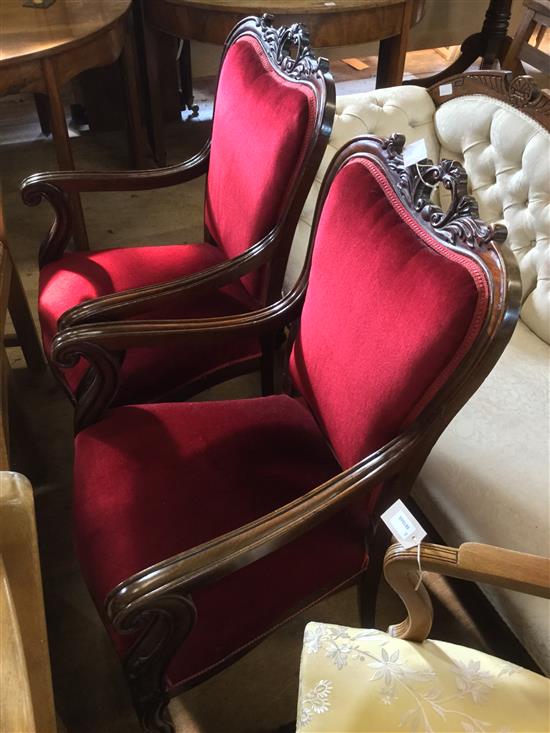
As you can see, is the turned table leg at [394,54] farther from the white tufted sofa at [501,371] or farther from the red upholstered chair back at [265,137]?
the red upholstered chair back at [265,137]

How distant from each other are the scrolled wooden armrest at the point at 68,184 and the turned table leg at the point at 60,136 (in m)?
0.34

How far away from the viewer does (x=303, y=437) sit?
953 mm

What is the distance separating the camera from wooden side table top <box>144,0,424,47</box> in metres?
1.80

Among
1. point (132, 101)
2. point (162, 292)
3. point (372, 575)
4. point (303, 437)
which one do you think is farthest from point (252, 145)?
point (132, 101)

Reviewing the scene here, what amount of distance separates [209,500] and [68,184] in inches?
30.1

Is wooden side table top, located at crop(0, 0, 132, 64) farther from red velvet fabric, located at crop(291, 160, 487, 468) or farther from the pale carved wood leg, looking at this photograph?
the pale carved wood leg

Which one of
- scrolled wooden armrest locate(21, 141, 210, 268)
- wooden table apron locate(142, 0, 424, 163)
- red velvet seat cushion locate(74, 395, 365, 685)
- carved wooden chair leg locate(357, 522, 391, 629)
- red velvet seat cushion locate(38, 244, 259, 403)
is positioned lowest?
carved wooden chair leg locate(357, 522, 391, 629)

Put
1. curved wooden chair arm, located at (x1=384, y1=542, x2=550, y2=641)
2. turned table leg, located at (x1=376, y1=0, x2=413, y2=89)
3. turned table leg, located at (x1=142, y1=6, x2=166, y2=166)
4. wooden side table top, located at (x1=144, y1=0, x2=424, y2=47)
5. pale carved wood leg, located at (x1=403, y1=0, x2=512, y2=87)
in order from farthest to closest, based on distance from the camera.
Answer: pale carved wood leg, located at (x1=403, y1=0, x2=512, y2=87) < turned table leg, located at (x1=142, y1=6, x2=166, y2=166) < turned table leg, located at (x1=376, y1=0, x2=413, y2=89) < wooden side table top, located at (x1=144, y1=0, x2=424, y2=47) < curved wooden chair arm, located at (x1=384, y1=542, x2=550, y2=641)

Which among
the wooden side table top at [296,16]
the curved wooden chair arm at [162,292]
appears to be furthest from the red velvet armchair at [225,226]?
the wooden side table top at [296,16]

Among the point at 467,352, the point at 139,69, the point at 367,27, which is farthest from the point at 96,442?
the point at 139,69

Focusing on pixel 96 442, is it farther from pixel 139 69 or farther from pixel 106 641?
pixel 139 69

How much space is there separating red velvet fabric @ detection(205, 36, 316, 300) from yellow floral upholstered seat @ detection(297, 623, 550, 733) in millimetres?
670

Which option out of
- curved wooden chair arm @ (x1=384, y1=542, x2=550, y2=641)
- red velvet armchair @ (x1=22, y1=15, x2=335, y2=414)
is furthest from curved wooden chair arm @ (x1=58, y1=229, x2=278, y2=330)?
curved wooden chair arm @ (x1=384, y1=542, x2=550, y2=641)

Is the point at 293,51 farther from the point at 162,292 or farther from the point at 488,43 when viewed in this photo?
the point at 488,43
